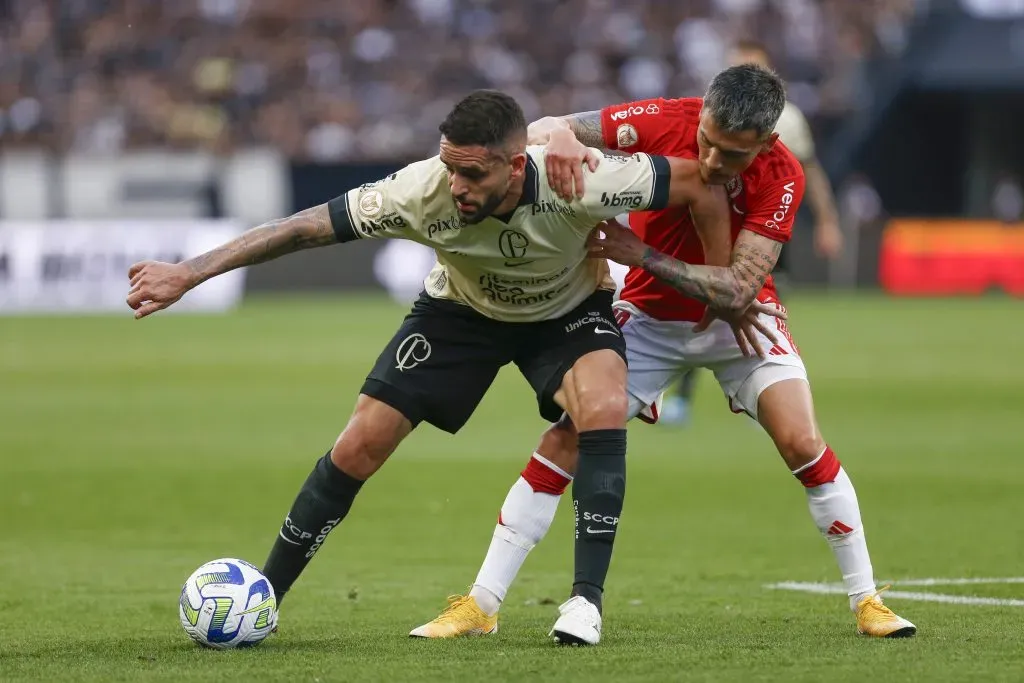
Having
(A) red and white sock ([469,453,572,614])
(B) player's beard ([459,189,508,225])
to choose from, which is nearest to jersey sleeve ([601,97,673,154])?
(B) player's beard ([459,189,508,225])

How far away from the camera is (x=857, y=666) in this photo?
5.13 m

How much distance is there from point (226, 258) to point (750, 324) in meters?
1.97

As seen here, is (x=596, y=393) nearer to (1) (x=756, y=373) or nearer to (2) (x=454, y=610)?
(1) (x=756, y=373)

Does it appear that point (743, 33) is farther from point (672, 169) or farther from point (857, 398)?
point (672, 169)

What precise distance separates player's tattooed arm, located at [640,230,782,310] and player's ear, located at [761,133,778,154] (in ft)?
1.06

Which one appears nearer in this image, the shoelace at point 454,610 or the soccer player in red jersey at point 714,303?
the soccer player in red jersey at point 714,303

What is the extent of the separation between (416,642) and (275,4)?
1159 inches

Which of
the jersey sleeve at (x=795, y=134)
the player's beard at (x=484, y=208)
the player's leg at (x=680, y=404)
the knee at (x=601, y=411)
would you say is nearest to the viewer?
the player's beard at (x=484, y=208)

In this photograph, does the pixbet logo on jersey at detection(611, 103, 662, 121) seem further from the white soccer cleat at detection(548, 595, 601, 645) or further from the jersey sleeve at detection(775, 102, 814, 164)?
the jersey sleeve at detection(775, 102, 814, 164)

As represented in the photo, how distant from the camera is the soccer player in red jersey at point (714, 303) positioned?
5879 millimetres

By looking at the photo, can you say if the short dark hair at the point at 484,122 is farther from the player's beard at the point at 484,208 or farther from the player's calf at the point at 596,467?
the player's calf at the point at 596,467

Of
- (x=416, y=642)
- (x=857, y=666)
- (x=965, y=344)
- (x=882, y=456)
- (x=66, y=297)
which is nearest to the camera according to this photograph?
(x=857, y=666)

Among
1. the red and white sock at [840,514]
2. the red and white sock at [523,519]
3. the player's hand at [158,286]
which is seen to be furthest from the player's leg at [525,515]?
the player's hand at [158,286]

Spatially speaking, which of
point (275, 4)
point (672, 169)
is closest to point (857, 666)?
point (672, 169)
